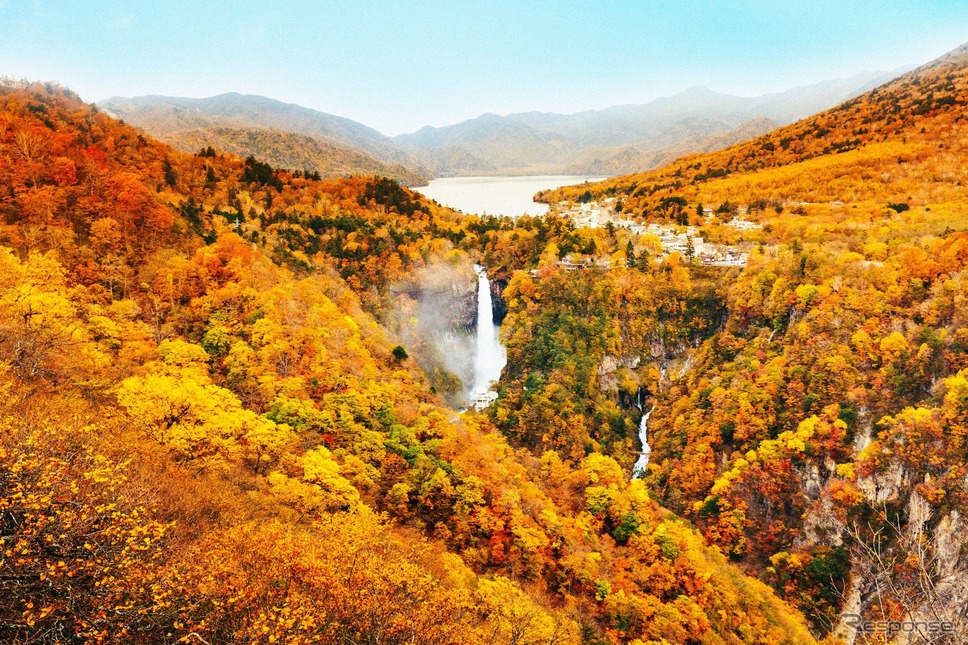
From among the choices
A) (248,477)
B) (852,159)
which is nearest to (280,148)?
(852,159)

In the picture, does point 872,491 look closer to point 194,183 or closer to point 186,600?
point 186,600

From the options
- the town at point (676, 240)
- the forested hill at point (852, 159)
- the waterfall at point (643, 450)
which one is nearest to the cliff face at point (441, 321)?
the town at point (676, 240)

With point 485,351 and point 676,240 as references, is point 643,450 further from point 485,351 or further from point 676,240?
point 676,240

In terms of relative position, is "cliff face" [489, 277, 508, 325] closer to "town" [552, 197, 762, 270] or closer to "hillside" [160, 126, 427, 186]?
"town" [552, 197, 762, 270]

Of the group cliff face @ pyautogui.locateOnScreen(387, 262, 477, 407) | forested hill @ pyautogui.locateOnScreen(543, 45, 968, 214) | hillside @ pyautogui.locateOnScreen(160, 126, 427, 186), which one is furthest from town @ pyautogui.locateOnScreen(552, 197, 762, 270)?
hillside @ pyautogui.locateOnScreen(160, 126, 427, 186)

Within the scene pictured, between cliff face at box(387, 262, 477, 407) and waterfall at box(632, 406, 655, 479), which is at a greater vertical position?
cliff face at box(387, 262, 477, 407)
